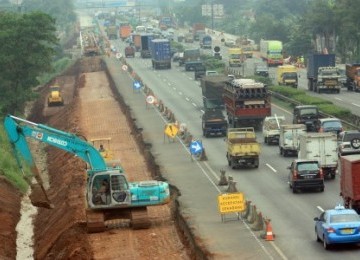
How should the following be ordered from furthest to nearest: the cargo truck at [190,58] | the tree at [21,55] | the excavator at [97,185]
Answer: the cargo truck at [190,58] → the tree at [21,55] → the excavator at [97,185]

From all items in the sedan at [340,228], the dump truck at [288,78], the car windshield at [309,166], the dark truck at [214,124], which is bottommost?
the dump truck at [288,78]

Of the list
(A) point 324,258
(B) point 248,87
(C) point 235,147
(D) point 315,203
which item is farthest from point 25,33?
(A) point 324,258

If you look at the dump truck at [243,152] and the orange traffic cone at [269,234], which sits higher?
the orange traffic cone at [269,234]

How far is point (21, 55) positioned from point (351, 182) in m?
66.5

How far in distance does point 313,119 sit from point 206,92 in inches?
724

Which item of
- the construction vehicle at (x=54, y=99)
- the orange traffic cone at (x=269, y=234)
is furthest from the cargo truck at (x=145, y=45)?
the orange traffic cone at (x=269, y=234)

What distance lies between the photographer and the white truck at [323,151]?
2254 inches

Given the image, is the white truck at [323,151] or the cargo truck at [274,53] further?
the cargo truck at [274,53]

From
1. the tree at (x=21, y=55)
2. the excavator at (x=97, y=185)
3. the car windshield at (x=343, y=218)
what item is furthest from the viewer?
the tree at (x=21, y=55)

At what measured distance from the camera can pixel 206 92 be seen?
3659 inches

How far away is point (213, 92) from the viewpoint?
92500mm

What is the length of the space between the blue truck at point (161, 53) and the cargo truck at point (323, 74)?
33.2 metres

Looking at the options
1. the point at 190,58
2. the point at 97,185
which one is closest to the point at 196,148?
the point at 97,185

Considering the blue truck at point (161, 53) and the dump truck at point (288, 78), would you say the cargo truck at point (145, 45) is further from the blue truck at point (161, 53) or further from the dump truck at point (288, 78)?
the dump truck at point (288, 78)
